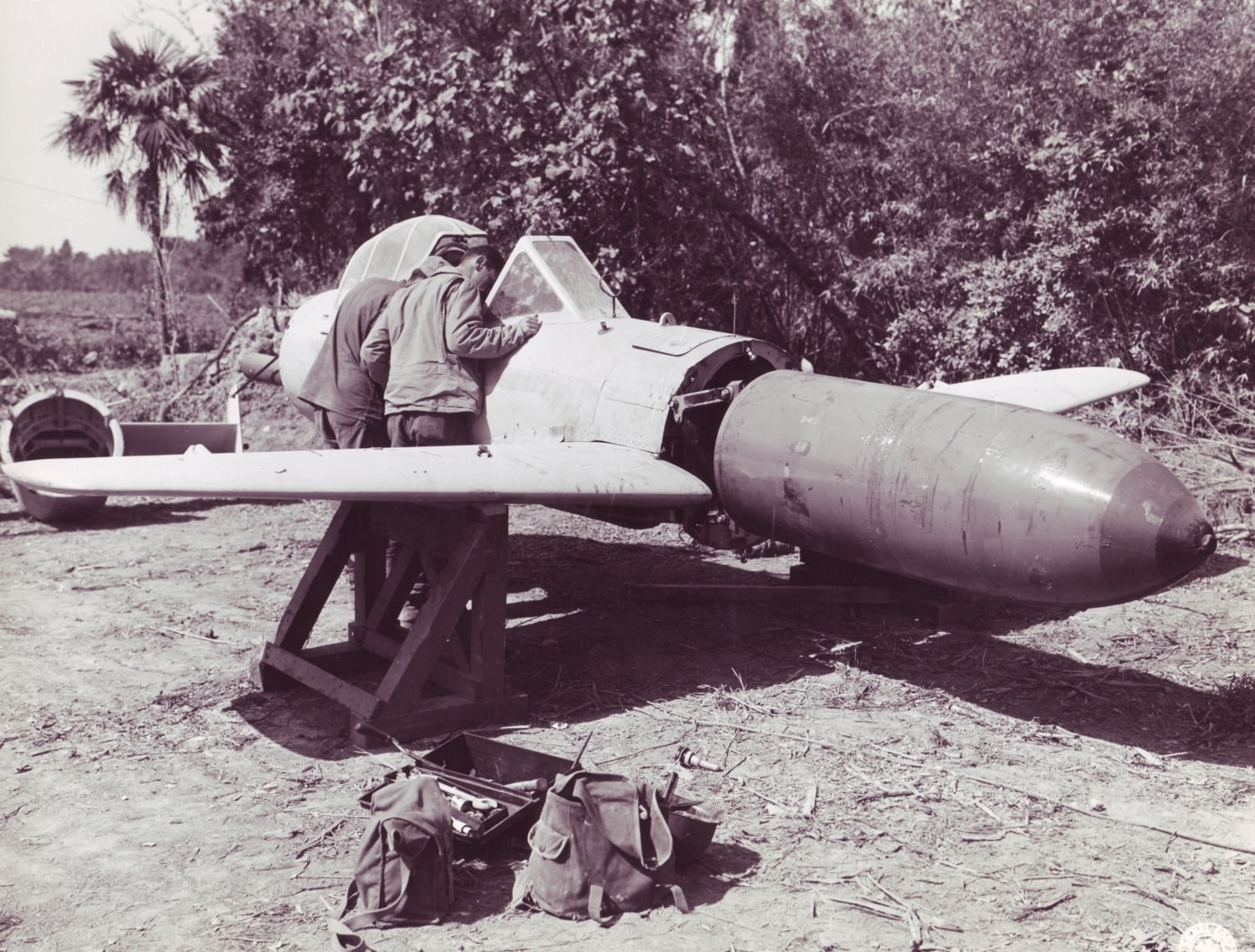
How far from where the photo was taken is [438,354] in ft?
19.9

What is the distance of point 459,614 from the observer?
523 cm

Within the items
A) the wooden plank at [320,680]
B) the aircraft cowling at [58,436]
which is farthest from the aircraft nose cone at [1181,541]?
the aircraft cowling at [58,436]

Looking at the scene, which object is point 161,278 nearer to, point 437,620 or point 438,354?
point 438,354

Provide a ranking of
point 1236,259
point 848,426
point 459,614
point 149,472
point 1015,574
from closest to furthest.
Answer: point 1015,574, point 149,472, point 848,426, point 459,614, point 1236,259

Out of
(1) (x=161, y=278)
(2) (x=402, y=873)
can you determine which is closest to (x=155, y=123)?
(1) (x=161, y=278)

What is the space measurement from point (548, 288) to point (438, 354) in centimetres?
83

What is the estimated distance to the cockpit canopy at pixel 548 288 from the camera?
20.9 ft

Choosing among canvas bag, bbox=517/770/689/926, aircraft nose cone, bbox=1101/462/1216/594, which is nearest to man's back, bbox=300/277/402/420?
canvas bag, bbox=517/770/689/926

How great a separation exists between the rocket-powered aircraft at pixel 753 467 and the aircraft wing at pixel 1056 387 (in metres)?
2.55

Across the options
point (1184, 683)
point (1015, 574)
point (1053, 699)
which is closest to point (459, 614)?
point (1015, 574)

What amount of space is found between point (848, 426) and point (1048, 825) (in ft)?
6.14

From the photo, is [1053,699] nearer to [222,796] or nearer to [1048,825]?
[1048,825]

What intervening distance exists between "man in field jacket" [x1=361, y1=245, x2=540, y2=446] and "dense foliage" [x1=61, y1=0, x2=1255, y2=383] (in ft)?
9.64

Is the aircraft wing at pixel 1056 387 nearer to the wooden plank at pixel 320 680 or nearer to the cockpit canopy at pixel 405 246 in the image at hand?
the cockpit canopy at pixel 405 246
